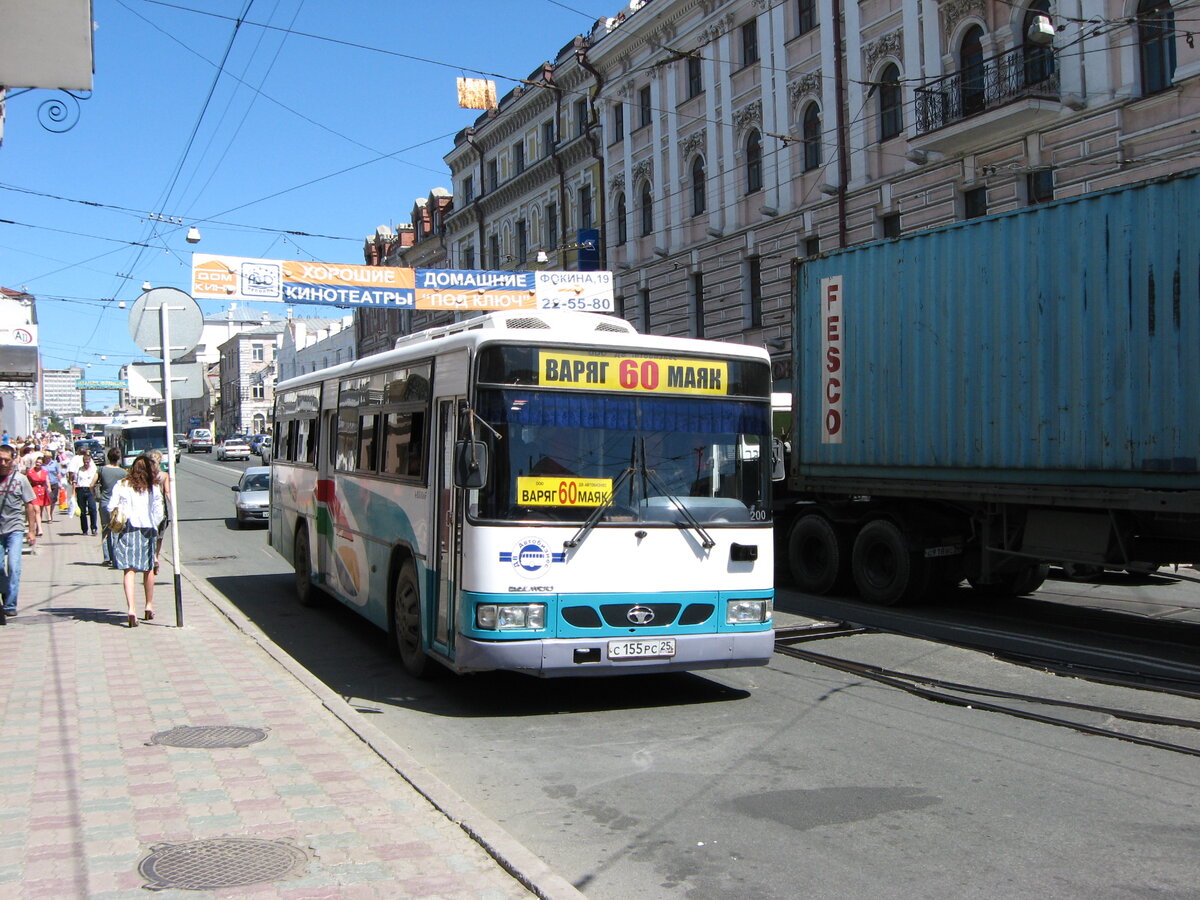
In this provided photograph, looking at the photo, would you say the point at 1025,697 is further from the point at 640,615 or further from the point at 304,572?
the point at 304,572

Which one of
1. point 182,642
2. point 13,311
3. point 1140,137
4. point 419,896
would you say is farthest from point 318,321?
point 419,896

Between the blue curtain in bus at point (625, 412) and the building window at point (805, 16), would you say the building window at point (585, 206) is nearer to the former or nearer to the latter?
the building window at point (805, 16)

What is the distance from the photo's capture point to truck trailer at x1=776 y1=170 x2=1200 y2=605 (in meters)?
9.48

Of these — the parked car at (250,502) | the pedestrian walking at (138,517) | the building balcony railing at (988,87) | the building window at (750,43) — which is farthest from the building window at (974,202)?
the pedestrian walking at (138,517)

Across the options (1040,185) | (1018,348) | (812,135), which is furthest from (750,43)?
(1018,348)

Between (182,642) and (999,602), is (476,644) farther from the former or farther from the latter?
(999,602)

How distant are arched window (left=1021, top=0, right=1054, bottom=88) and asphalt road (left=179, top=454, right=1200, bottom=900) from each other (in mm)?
15610

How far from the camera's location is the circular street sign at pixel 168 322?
10.7 metres

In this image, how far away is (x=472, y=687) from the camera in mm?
8555

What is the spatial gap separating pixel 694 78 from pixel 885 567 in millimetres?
23175

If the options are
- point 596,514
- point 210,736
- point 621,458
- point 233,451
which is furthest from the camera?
point 233,451

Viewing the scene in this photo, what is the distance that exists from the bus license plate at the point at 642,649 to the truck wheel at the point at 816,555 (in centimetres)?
616

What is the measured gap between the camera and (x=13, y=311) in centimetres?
3247

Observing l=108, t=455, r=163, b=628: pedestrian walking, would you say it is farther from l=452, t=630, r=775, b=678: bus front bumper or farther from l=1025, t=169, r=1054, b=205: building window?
l=1025, t=169, r=1054, b=205: building window
